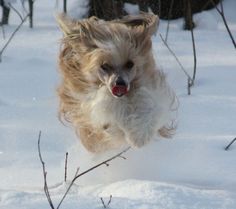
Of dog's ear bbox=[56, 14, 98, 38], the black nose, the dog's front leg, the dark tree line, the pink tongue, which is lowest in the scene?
the dark tree line

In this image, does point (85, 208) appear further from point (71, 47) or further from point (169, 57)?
Answer: point (169, 57)

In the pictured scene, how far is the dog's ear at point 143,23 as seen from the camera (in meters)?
4.27

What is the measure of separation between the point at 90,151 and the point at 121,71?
2.81 ft

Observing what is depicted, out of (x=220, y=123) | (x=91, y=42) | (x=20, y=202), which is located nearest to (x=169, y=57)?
(x=220, y=123)

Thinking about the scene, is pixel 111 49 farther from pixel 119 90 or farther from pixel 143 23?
pixel 143 23

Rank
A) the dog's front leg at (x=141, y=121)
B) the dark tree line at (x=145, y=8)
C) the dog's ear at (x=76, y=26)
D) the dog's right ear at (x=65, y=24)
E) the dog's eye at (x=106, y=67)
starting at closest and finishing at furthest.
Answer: the dog's eye at (x=106, y=67) < the dog's front leg at (x=141, y=121) < the dog's ear at (x=76, y=26) < the dog's right ear at (x=65, y=24) < the dark tree line at (x=145, y=8)

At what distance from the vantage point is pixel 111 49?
3.97 meters

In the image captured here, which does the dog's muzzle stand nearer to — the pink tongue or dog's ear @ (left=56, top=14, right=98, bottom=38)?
the pink tongue

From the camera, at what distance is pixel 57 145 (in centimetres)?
486

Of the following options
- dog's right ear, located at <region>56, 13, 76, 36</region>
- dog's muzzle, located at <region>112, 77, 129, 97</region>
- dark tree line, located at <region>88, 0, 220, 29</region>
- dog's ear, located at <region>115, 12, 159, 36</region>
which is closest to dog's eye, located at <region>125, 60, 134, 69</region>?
dog's muzzle, located at <region>112, 77, 129, 97</region>

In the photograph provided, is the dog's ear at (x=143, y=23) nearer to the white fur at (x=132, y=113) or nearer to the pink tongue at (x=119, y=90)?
the white fur at (x=132, y=113)

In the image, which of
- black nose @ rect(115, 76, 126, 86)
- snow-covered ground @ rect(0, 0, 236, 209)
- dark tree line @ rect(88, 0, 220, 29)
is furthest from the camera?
dark tree line @ rect(88, 0, 220, 29)

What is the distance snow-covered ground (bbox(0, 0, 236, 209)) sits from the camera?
3102 mm

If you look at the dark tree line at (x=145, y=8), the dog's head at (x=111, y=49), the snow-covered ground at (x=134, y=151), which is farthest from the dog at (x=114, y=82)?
the dark tree line at (x=145, y=8)
